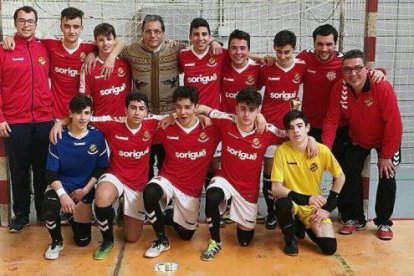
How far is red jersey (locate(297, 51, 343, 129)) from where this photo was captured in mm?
3809

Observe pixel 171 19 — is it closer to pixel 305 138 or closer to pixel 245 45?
pixel 245 45

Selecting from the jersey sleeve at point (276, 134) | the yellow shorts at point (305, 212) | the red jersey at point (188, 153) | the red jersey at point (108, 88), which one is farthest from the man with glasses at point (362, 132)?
the red jersey at point (108, 88)

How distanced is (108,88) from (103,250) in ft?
4.01

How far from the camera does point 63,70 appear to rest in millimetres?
3760

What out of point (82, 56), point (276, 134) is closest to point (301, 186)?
point (276, 134)

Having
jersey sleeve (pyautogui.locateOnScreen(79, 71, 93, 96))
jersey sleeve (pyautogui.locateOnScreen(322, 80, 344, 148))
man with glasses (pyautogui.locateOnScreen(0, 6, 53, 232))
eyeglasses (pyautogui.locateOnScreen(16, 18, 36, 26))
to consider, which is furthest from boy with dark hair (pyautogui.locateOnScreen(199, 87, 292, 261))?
eyeglasses (pyautogui.locateOnScreen(16, 18, 36, 26))

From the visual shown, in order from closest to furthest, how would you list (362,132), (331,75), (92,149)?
(92,149) → (362,132) → (331,75)

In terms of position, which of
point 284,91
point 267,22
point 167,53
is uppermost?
point 267,22

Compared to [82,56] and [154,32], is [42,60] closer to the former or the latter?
[82,56]

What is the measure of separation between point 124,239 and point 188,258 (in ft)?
1.94

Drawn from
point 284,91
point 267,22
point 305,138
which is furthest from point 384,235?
point 267,22

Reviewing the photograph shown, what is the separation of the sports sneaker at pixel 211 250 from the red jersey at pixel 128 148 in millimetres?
658

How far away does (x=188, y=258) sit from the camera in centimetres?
337

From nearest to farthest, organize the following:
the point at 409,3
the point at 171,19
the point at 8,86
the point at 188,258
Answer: the point at 188,258 → the point at 8,86 → the point at 171,19 → the point at 409,3
